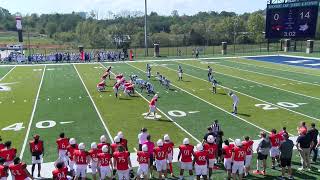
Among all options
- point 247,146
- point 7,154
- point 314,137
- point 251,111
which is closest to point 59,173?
point 7,154

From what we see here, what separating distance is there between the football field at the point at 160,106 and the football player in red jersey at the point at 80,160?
3103 mm

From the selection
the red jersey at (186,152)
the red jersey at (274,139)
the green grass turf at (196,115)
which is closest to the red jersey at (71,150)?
the red jersey at (186,152)

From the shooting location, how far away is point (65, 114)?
19.7 m

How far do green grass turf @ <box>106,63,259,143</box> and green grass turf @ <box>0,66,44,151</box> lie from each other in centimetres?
677

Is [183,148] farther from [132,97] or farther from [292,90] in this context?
[292,90]

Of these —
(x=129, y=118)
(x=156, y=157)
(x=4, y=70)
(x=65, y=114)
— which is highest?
(x=4, y=70)

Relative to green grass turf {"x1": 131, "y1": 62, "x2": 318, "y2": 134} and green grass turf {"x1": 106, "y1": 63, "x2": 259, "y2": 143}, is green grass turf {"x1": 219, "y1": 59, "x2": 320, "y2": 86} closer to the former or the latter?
green grass turf {"x1": 131, "y1": 62, "x2": 318, "y2": 134}

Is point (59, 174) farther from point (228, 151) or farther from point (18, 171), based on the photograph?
point (228, 151)

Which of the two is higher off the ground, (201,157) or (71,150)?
(71,150)

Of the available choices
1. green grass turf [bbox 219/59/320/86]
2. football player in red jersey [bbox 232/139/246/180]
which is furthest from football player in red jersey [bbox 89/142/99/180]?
green grass turf [bbox 219/59/320/86]

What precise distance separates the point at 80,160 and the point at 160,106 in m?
11.1

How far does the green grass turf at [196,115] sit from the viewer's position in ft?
54.9

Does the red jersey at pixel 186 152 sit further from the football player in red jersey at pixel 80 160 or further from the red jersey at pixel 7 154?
the red jersey at pixel 7 154

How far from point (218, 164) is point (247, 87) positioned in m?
14.8
